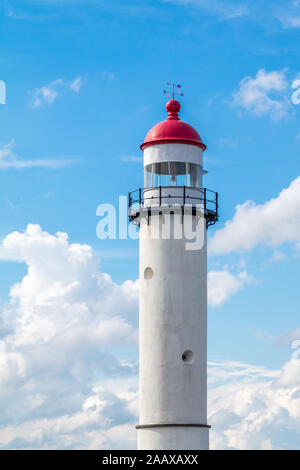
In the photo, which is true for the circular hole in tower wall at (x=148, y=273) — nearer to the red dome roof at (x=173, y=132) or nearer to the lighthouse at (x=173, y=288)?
the lighthouse at (x=173, y=288)

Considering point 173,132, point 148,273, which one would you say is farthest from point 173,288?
point 173,132

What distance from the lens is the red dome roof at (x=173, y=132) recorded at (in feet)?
188

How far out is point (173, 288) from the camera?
184ft

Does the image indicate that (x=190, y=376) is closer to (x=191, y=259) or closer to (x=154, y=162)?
(x=191, y=259)

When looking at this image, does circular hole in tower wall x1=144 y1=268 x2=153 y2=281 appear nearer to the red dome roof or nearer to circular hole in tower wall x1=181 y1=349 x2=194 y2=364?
circular hole in tower wall x1=181 y1=349 x2=194 y2=364

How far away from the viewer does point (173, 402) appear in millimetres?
55094

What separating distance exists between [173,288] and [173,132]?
7.62 metres

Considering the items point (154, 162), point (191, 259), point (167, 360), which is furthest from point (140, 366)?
point (154, 162)

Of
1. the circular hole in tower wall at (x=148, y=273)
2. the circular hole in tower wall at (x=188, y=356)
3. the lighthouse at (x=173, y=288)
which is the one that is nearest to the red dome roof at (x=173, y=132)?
the lighthouse at (x=173, y=288)

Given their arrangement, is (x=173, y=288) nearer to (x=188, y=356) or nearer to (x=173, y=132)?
(x=188, y=356)

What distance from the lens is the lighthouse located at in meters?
55.2

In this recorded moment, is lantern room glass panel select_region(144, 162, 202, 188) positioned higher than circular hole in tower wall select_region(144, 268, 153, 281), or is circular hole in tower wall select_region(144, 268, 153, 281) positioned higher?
lantern room glass panel select_region(144, 162, 202, 188)

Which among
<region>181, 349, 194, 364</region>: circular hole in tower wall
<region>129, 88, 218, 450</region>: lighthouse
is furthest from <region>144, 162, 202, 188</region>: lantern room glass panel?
<region>181, 349, 194, 364</region>: circular hole in tower wall

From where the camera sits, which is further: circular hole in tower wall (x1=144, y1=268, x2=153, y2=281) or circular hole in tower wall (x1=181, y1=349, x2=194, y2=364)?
circular hole in tower wall (x1=144, y1=268, x2=153, y2=281)
